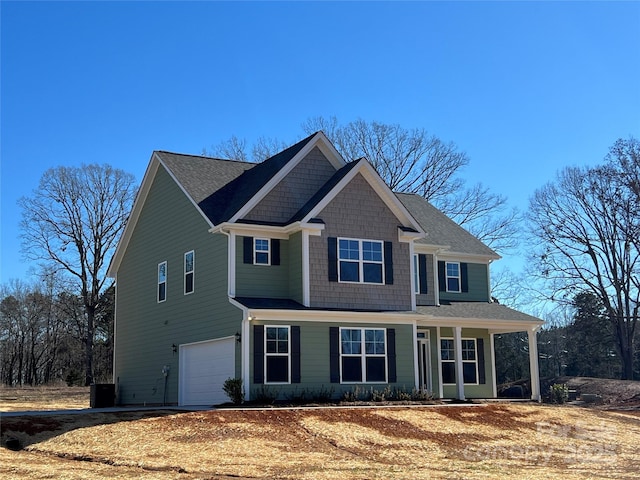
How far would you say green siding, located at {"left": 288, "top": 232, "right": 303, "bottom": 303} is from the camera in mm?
24281

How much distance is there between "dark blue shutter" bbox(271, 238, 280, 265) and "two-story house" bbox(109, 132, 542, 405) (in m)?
0.04

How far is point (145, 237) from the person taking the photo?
3034 centimetres

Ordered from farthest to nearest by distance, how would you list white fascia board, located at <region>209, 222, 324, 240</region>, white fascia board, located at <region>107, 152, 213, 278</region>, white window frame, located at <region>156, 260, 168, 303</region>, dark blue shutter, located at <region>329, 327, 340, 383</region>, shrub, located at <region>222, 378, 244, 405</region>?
white fascia board, located at <region>107, 152, 213, 278</region> < white window frame, located at <region>156, 260, 168, 303</region> < white fascia board, located at <region>209, 222, 324, 240</region> < dark blue shutter, located at <region>329, 327, 340, 383</region> < shrub, located at <region>222, 378, 244, 405</region>

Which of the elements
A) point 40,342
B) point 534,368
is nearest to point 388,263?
point 534,368

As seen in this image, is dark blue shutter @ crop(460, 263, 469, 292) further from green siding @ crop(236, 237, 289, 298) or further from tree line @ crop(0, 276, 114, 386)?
tree line @ crop(0, 276, 114, 386)

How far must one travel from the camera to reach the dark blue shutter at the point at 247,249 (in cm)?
2422

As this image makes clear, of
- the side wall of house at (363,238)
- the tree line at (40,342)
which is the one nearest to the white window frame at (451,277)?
the side wall of house at (363,238)

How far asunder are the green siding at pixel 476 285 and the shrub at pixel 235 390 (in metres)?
11.9

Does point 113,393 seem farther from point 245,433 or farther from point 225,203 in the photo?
point 245,433

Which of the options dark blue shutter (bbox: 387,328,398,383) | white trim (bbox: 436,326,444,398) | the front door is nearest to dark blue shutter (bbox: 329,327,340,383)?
dark blue shutter (bbox: 387,328,398,383)

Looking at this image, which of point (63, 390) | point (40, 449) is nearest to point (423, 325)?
point (40, 449)

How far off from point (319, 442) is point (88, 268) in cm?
3505

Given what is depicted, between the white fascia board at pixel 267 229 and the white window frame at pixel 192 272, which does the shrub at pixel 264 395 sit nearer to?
the white fascia board at pixel 267 229

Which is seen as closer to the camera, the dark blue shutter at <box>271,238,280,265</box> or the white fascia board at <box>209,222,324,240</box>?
the white fascia board at <box>209,222,324,240</box>
